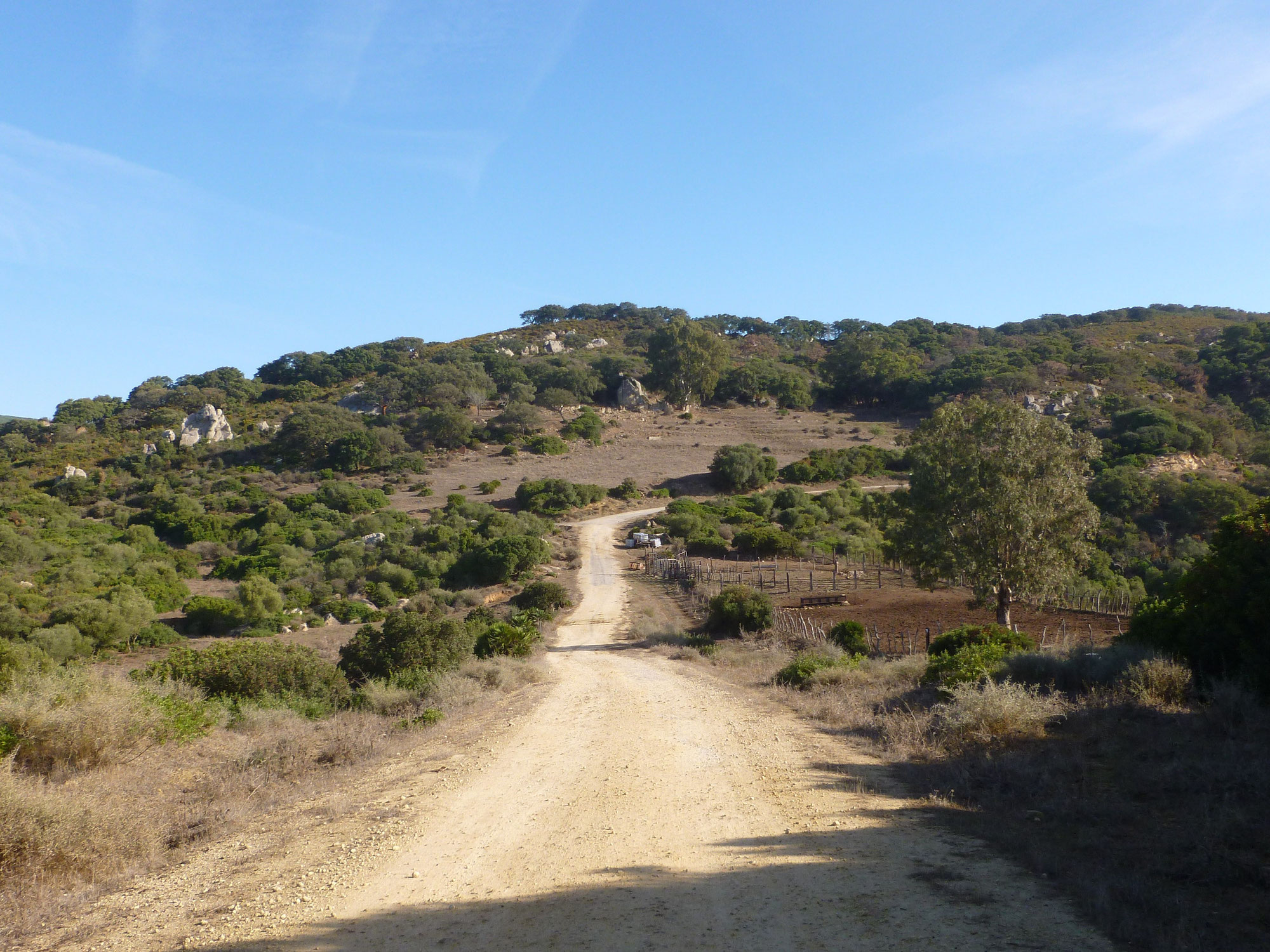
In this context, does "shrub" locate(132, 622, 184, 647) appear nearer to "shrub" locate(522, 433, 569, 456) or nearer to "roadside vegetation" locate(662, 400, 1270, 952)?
"roadside vegetation" locate(662, 400, 1270, 952)

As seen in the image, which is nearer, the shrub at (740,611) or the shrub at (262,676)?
the shrub at (262,676)

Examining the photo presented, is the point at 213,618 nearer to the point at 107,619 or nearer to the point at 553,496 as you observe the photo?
the point at 107,619

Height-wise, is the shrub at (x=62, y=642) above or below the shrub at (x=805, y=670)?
below

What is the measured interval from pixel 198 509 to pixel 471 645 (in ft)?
149

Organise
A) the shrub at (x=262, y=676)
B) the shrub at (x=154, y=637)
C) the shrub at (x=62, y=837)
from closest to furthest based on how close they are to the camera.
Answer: the shrub at (x=62, y=837) < the shrub at (x=262, y=676) < the shrub at (x=154, y=637)

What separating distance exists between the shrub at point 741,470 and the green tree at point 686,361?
25953 mm

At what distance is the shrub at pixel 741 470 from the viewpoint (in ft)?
210

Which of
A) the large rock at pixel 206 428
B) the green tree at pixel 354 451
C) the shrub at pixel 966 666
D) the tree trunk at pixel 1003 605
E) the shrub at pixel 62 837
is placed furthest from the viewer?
the large rock at pixel 206 428

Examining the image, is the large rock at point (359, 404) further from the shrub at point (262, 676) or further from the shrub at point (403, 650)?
the shrub at point (262, 676)

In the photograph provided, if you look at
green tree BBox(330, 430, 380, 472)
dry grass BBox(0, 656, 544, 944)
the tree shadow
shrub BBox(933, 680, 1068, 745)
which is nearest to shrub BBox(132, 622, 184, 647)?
dry grass BBox(0, 656, 544, 944)

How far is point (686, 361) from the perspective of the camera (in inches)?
3597

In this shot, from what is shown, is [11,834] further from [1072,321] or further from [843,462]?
[1072,321]

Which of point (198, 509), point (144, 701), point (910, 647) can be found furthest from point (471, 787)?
point (198, 509)

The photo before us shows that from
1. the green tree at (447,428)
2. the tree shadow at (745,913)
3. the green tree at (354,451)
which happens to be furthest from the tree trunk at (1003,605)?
the green tree at (447,428)
